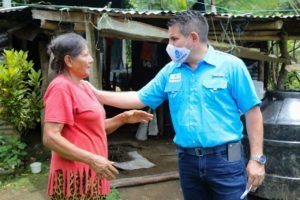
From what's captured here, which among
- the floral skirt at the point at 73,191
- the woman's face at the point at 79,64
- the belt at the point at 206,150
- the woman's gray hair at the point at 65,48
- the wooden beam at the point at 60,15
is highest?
the wooden beam at the point at 60,15

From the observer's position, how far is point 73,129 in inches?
95.9

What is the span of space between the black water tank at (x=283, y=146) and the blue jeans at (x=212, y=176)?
2156 mm

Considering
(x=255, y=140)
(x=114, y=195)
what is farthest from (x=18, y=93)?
(x=255, y=140)

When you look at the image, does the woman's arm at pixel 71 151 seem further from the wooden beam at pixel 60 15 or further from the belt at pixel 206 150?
the wooden beam at pixel 60 15

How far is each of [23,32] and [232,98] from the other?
5901 millimetres

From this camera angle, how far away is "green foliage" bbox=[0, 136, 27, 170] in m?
6.32

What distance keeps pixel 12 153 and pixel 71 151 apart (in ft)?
14.9

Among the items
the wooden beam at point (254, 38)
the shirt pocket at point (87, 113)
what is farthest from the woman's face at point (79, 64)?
the wooden beam at point (254, 38)

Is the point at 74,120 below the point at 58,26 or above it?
below

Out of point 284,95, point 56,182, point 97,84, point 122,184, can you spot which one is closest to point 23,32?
point 97,84

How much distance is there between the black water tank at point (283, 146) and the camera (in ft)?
15.4

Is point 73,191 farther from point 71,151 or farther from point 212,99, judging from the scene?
point 212,99

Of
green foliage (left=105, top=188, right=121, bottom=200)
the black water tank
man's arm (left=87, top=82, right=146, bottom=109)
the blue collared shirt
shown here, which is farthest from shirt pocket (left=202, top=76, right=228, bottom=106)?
green foliage (left=105, top=188, right=121, bottom=200)

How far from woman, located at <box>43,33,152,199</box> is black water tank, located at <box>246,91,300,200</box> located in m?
2.78
